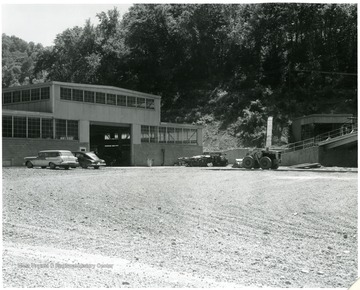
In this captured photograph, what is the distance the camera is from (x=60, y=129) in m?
11.7

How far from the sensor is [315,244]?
24.0 feet

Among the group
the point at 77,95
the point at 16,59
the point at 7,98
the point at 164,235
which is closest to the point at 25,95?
the point at 7,98

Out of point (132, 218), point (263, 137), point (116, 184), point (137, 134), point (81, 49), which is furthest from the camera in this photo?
point (137, 134)

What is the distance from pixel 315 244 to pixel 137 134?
48.3 ft

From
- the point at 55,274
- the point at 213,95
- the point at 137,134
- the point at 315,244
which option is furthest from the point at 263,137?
the point at 55,274

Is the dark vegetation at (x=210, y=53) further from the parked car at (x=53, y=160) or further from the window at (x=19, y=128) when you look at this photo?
the parked car at (x=53, y=160)

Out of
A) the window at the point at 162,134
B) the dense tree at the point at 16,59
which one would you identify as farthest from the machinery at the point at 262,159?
the dense tree at the point at 16,59

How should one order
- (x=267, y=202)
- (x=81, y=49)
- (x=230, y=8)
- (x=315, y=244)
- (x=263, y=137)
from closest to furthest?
(x=315, y=244)
(x=230, y=8)
(x=81, y=49)
(x=267, y=202)
(x=263, y=137)

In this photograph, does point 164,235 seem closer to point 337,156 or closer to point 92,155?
point 92,155

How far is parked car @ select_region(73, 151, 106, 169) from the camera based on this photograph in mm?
10633

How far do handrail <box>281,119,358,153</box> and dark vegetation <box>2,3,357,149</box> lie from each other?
6.47m

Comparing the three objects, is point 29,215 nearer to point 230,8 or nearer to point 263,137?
point 230,8

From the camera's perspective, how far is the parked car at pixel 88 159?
1063 cm

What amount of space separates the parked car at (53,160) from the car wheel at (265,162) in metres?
13.1
